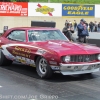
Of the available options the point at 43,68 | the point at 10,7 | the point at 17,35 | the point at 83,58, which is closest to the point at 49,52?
the point at 43,68

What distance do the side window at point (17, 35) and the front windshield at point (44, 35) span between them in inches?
9.4

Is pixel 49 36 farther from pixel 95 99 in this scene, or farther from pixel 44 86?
pixel 95 99

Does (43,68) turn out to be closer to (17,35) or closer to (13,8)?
(17,35)

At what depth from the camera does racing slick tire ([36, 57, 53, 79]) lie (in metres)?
8.39

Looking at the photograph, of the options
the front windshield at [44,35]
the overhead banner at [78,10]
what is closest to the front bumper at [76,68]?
the front windshield at [44,35]

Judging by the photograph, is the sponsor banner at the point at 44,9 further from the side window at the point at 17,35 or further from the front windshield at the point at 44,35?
the front windshield at the point at 44,35

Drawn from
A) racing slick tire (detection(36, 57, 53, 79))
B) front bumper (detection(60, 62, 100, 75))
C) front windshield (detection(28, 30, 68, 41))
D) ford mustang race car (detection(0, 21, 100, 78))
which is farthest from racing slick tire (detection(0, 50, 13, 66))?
front bumper (detection(60, 62, 100, 75))

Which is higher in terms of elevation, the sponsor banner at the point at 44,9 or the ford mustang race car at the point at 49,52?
the sponsor banner at the point at 44,9

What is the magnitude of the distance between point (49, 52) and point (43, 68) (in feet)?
2.07

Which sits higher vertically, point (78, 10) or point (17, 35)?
point (78, 10)

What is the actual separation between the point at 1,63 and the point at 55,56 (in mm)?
3061

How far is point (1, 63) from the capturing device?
10.6m

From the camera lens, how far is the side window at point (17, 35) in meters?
9.68

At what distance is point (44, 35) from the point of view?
9.69 meters
